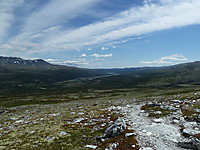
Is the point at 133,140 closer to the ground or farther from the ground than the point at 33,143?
farther from the ground

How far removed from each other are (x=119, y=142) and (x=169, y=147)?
21.7 feet

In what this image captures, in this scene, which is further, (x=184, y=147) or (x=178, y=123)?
(x=178, y=123)

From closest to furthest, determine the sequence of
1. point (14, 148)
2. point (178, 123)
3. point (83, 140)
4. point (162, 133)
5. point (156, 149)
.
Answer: point (156, 149), point (162, 133), point (14, 148), point (83, 140), point (178, 123)

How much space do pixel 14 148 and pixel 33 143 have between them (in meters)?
2.92

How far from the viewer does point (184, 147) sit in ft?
61.5

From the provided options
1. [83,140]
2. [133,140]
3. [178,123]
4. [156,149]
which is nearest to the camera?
[156,149]

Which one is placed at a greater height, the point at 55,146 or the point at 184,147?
the point at 184,147

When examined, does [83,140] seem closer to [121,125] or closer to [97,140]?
[97,140]

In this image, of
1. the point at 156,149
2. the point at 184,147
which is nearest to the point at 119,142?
the point at 156,149

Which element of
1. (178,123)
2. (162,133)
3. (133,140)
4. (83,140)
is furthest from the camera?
(178,123)

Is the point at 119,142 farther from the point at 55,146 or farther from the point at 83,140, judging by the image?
the point at 55,146

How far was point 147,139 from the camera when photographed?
21.1 metres

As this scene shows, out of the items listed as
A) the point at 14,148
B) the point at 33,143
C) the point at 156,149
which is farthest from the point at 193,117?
the point at 14,148

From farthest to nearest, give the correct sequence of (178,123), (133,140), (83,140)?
1. (178,123)
2. (83,140)
3. (133,140)
